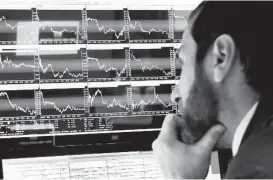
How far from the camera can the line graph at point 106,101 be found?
4.96 feet

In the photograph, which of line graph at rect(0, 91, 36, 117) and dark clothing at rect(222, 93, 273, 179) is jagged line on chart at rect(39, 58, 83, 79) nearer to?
line graph at rect(0, 91, 36, 117)

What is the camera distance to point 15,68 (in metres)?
1.46

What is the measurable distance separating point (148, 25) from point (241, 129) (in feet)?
1.55

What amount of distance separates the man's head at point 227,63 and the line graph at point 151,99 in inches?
3.6

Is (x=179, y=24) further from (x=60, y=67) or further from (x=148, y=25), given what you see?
(x=60, y=67)

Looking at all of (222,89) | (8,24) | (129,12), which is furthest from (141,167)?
(8,24)

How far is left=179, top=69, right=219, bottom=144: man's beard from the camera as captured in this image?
1.45 meters

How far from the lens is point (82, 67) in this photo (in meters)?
1.51

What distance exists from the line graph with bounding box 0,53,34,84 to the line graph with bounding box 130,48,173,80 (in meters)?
0.34

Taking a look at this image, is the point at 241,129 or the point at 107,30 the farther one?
the point at 107,30

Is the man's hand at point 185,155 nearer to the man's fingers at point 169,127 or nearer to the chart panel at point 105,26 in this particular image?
the man's fingers at point 169,127

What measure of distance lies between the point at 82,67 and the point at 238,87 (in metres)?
0.51

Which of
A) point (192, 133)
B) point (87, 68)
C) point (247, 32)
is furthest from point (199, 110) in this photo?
point (87, 68)

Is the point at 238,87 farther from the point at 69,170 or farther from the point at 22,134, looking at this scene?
the point at 22,134
